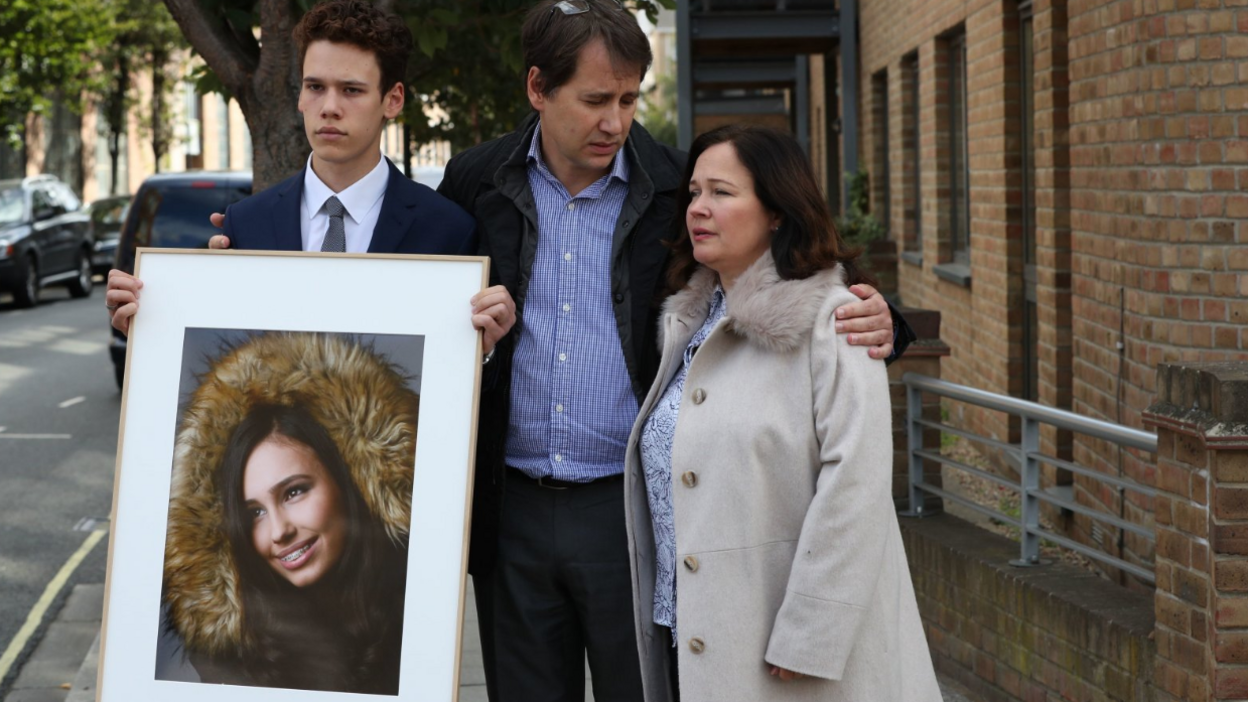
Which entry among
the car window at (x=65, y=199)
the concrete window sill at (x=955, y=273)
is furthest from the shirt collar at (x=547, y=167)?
the car window at (x=65, y=199)

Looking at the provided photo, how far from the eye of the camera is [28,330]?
20.1 metres

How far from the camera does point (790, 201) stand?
9.64ft

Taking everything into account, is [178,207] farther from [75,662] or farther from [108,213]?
[108,213]

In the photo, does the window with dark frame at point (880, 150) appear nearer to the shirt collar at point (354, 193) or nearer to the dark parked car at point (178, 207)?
the dark parked car at point (178, 207)

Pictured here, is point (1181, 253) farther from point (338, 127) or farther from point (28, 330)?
point (28, 330)

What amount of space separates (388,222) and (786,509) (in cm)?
106

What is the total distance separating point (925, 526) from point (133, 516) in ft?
12.6

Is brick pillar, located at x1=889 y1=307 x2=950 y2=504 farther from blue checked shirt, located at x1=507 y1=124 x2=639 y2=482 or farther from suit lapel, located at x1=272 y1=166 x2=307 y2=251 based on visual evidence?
suit lapel, located at x1=272 y1=166 x2=307 y2=251

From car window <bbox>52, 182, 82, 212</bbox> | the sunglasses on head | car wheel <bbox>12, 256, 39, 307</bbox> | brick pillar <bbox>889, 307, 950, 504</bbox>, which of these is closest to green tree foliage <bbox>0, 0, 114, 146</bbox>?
car window <bbox>52, 182, 82, 212</bbox>

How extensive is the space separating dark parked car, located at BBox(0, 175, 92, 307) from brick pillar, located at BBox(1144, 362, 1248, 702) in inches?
827

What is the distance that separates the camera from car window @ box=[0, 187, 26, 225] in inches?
899

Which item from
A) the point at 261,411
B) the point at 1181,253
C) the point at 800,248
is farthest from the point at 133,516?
the point at 1181,253

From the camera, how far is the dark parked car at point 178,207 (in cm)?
1285

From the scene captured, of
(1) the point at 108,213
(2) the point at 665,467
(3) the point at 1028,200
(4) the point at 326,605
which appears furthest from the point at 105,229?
(2) the point at 665,467
